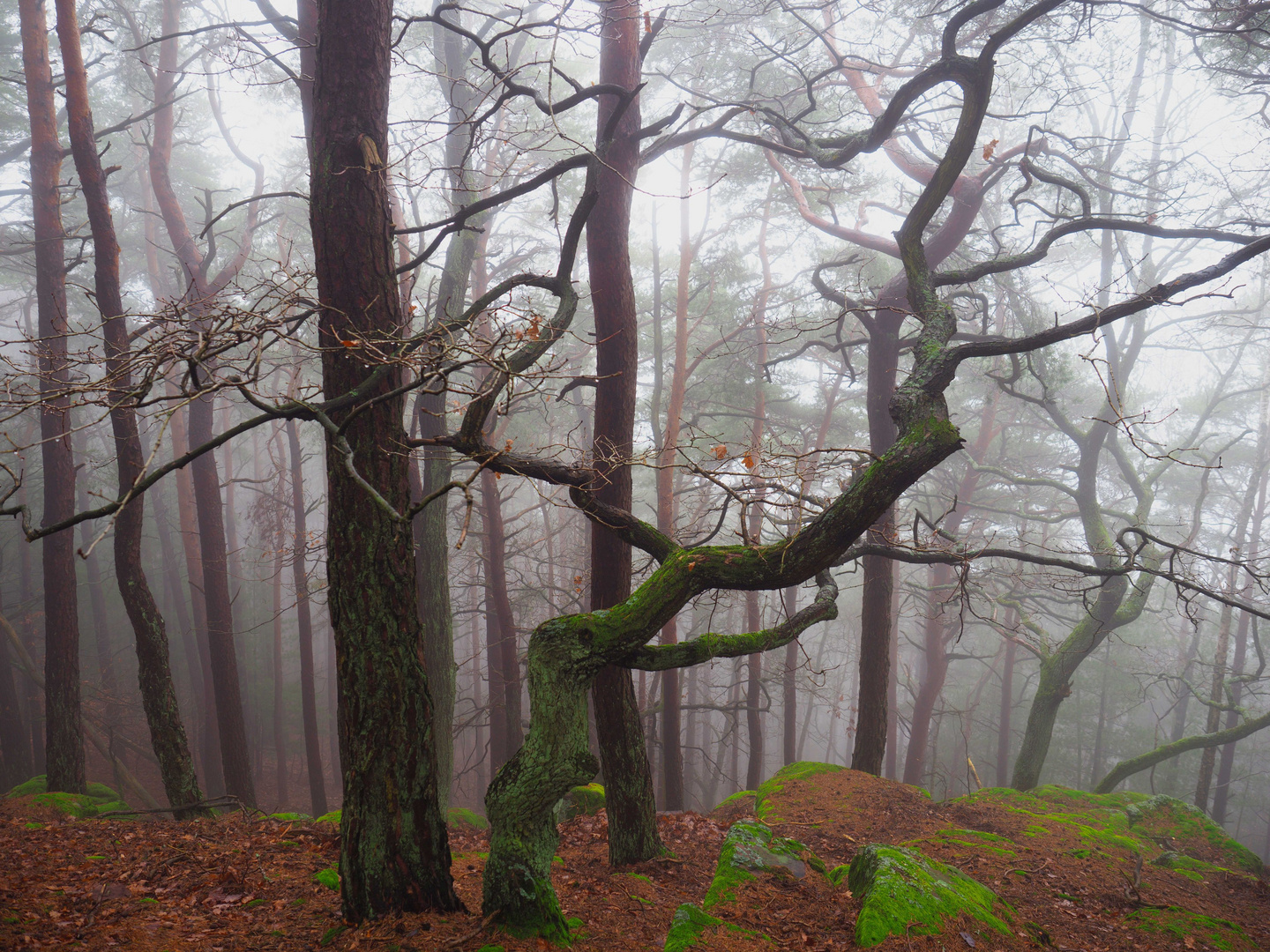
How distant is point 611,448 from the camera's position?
5.12 metres

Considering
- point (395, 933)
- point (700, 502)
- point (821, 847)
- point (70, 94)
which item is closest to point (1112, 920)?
point (821, 847)

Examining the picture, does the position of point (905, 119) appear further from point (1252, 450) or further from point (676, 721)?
point (1252, 450)

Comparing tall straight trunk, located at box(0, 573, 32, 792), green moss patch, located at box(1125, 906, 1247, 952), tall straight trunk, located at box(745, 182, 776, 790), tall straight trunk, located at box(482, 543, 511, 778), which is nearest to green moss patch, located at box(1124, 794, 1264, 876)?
green moss patch, located at box(1125, 906, 1247, 952)

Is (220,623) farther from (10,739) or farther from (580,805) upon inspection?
(580,805)

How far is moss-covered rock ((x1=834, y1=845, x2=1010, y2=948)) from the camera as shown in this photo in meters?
3.71

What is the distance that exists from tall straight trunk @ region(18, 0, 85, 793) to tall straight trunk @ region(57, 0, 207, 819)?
1.33 m

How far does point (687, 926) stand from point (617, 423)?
3.73 meters

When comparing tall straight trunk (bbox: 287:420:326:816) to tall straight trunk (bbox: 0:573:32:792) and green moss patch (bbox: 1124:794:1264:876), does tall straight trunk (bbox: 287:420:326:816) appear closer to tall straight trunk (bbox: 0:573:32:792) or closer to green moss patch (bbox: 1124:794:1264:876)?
tall straight trunk (bbox: 0:573:32:792)

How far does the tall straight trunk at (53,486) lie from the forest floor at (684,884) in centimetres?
93

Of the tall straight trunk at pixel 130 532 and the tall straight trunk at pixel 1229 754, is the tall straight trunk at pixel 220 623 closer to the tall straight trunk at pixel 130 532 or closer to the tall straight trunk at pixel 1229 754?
the tall straight trunk at pixel 130 532

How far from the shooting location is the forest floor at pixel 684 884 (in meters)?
3.62

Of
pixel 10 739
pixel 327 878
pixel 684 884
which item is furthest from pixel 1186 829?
→ pixel 10 739

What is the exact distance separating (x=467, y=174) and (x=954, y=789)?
23862 mm

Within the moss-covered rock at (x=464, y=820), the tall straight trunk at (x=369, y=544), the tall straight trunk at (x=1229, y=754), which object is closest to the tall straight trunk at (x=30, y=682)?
the moss-covered rock at (x=464, y=820)
